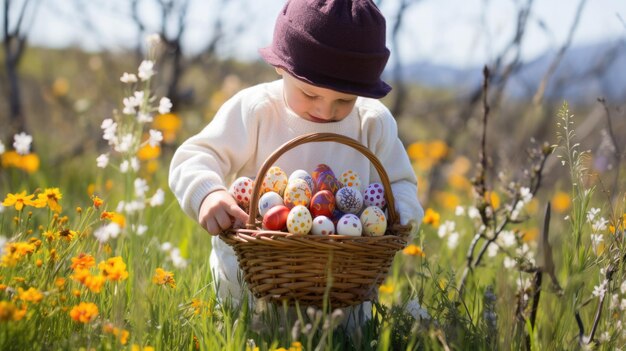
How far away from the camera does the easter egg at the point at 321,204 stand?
87.2 inches

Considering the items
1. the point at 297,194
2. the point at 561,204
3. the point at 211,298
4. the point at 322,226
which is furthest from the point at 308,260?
the point at 561,204

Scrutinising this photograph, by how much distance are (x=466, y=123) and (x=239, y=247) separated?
11.1ft

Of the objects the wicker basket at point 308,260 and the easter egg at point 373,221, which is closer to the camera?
the wicker basket at point 308,260

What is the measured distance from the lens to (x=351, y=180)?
7.85ft

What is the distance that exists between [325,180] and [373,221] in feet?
0.70

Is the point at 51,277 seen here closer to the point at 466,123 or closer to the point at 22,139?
the point at 22,139

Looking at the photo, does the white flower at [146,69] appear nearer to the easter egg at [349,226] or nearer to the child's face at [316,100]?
the child's face at [316,100]

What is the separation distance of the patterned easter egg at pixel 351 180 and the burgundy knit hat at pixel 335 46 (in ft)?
0.91

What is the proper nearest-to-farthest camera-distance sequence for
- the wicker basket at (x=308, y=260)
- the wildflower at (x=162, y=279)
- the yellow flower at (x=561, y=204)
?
the wicker basket at (x=308, y=260), the wildflower at (x=162, y=279), the yellow flower at (x=561, y=204)

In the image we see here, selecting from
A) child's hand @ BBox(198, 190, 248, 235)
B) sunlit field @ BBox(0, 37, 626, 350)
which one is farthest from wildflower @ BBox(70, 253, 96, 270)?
child's hand @ BBox(198, 190, 248, 235)

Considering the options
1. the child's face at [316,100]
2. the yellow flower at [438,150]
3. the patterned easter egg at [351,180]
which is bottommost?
the patterned easter egg at [351,180]

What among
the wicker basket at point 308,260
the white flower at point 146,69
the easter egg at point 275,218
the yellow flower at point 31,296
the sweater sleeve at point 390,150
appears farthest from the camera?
the sweater sleeve at point 390,150

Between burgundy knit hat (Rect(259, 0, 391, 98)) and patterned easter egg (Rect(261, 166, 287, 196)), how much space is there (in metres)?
0.31

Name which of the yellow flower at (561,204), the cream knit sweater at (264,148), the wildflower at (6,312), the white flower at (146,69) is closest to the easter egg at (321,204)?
the cream knit sweater at (264,148)
